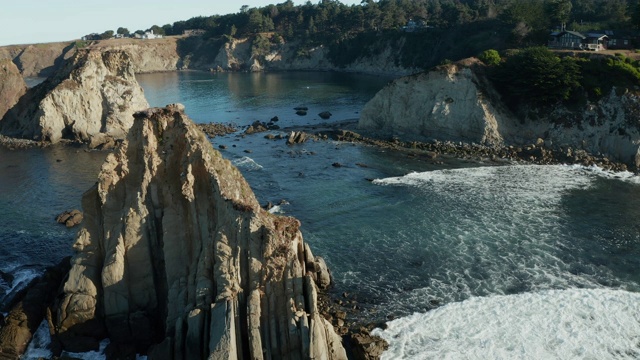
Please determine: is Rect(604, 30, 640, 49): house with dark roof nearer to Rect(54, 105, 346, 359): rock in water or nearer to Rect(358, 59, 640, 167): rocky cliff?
Rect(358, 59, 640, 167): rocky cliff

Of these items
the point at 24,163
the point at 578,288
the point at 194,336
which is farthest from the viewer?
the point at 24,163

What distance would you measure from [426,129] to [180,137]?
50.2 m

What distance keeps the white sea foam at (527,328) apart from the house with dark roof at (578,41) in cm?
5946

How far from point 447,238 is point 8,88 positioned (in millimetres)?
75972

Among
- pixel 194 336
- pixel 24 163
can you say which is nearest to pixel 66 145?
pixel 24 163

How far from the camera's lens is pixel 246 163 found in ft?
218

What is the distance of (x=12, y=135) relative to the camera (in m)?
81.6

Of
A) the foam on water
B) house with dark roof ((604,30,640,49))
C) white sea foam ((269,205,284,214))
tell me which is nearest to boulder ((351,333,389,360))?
the foam on water

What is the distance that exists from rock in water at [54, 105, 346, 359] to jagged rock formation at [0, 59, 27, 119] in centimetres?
6842

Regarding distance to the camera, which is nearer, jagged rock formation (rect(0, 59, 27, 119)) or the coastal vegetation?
jagged rock formation (rect(0, 59, 27, 119))

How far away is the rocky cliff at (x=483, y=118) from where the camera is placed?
207 feet

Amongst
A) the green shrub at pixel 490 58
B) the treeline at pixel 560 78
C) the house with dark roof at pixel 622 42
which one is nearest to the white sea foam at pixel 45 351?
the treeline at pixel 560 78

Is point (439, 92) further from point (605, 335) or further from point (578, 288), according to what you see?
point (605, 335)

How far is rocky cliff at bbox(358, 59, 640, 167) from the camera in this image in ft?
207
